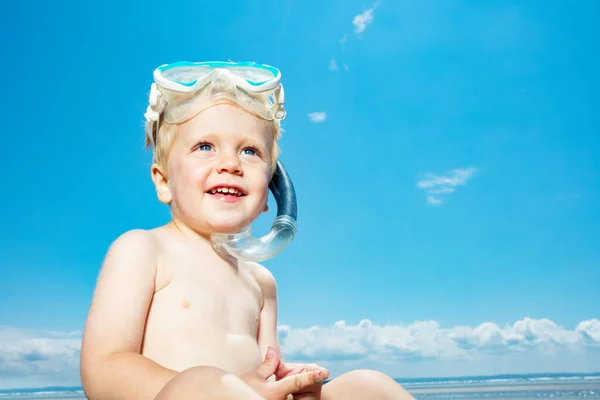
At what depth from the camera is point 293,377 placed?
1562 mm

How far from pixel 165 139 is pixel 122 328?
77 centimetres

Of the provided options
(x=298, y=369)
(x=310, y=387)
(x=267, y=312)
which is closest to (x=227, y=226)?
(x=267, y=312)

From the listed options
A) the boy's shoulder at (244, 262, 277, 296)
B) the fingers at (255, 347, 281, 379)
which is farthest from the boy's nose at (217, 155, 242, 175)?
the fingers at (255, 347, 281, 379)

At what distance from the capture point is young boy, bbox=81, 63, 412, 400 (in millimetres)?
1720

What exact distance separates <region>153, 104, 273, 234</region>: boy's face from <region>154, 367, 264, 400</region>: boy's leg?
82cm

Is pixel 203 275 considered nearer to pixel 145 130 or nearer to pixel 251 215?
pixel 251 215

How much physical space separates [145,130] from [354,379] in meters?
1.24

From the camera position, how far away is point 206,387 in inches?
52.1

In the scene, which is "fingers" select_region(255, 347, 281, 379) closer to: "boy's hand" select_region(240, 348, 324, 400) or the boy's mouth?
"boy's hand" select_region(240, 348, 324, 400)

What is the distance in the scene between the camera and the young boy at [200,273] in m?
1.72

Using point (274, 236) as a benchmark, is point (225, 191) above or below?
above

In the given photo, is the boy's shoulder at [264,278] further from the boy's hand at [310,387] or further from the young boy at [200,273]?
the boy's hand at [310,387]

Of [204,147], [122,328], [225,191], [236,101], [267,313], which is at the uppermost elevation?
[236,101]

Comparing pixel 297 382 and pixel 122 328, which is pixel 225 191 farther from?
pixel 297 382
